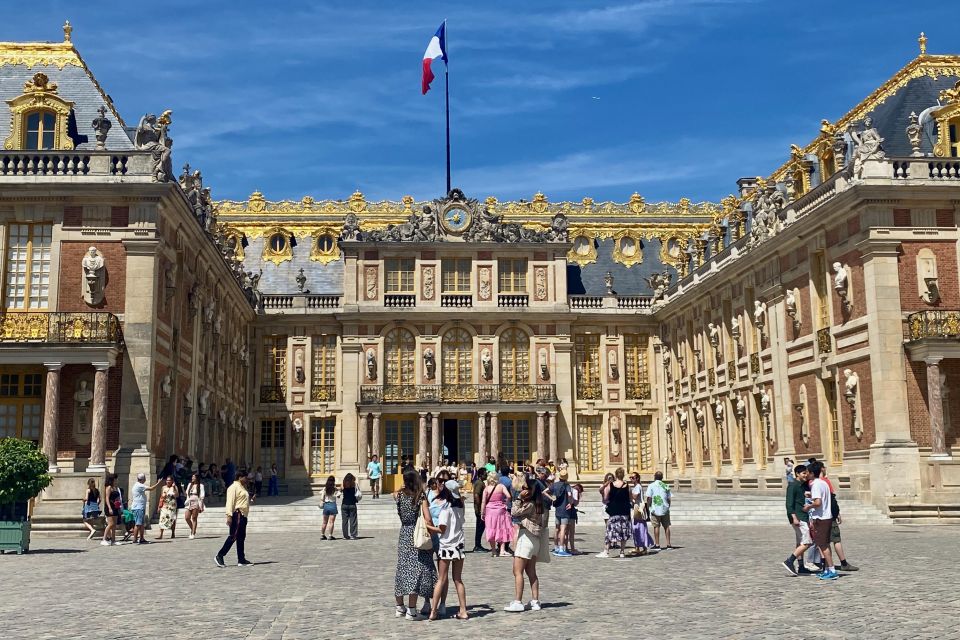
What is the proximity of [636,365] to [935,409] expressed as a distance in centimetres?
2155

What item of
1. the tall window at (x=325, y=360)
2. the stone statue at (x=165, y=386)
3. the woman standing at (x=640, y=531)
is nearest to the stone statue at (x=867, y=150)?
the woman standing at (x=640, y=531)

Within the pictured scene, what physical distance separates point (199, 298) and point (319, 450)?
14780 mm

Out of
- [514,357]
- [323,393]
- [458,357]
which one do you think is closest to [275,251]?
[323,393]

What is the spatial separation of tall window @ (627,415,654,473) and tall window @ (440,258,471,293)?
967cm

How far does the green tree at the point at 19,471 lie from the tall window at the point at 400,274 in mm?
26048

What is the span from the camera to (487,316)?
45.2m

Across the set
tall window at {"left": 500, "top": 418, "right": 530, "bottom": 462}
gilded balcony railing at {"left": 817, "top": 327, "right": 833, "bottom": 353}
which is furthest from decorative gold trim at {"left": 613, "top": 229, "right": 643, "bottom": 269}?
gilded balcony railing at {"left": 817, "top": 327, "right": 833, "bottom": 353}

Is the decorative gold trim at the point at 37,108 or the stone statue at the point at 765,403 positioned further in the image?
the stone statue at the point at 765,403

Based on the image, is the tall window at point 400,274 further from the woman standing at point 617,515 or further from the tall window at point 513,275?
the woman standing at point 617,515

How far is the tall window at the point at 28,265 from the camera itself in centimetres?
2537

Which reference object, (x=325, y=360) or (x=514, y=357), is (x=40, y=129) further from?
(x=514, y=357)

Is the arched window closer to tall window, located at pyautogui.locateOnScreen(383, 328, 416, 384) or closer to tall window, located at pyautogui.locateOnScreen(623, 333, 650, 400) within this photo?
tall window, located at pyautogui.locateOnScreen(383, 328, 416, 384)

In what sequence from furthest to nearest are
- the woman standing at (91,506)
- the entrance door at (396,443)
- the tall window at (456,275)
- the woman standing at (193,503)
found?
the tall window at (456,275) < the entrance door at (396,443) < the woman standing at (193,503) < the woman standing at (91,506)

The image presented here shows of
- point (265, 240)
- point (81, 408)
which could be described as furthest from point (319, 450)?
point (81, 408)
